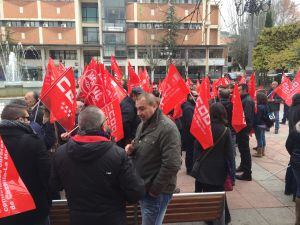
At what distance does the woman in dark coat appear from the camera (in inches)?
158

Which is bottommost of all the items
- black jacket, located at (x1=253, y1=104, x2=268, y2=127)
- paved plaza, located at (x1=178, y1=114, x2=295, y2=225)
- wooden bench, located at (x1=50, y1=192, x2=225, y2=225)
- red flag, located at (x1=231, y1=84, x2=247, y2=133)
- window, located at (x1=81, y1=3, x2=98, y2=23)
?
paved plaza, located at (x1=178, y1=114, x2=295, y2=225)

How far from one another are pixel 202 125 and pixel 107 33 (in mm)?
45781

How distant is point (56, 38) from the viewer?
4594cm

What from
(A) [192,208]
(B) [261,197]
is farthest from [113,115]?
(B) [261,197]

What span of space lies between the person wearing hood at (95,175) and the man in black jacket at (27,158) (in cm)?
27

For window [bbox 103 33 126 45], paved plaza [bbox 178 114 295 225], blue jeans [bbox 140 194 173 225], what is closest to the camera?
blue jeans [bbox 140 194 173 225]

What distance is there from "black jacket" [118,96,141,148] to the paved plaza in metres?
1.45

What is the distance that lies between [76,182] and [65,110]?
1.78 metres

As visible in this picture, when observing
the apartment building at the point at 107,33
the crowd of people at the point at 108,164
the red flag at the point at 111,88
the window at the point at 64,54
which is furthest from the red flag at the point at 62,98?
the window at the point at 64,54

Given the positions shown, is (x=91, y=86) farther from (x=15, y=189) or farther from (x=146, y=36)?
(x=146, y=36)

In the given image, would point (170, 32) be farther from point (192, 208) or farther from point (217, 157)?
point (192, 208)

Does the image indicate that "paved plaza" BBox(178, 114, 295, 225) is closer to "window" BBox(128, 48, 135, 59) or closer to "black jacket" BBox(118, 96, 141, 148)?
"black jacket" BBox(118, 96, 141, 148)

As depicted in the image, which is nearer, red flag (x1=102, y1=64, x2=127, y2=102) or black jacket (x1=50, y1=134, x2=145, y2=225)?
black jacket (x1=50, y1=134, x2=145, y2=225)

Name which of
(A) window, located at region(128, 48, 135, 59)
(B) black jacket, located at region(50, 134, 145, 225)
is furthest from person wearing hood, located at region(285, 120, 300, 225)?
(A) window, located at region(128, 48, 135, 59)
